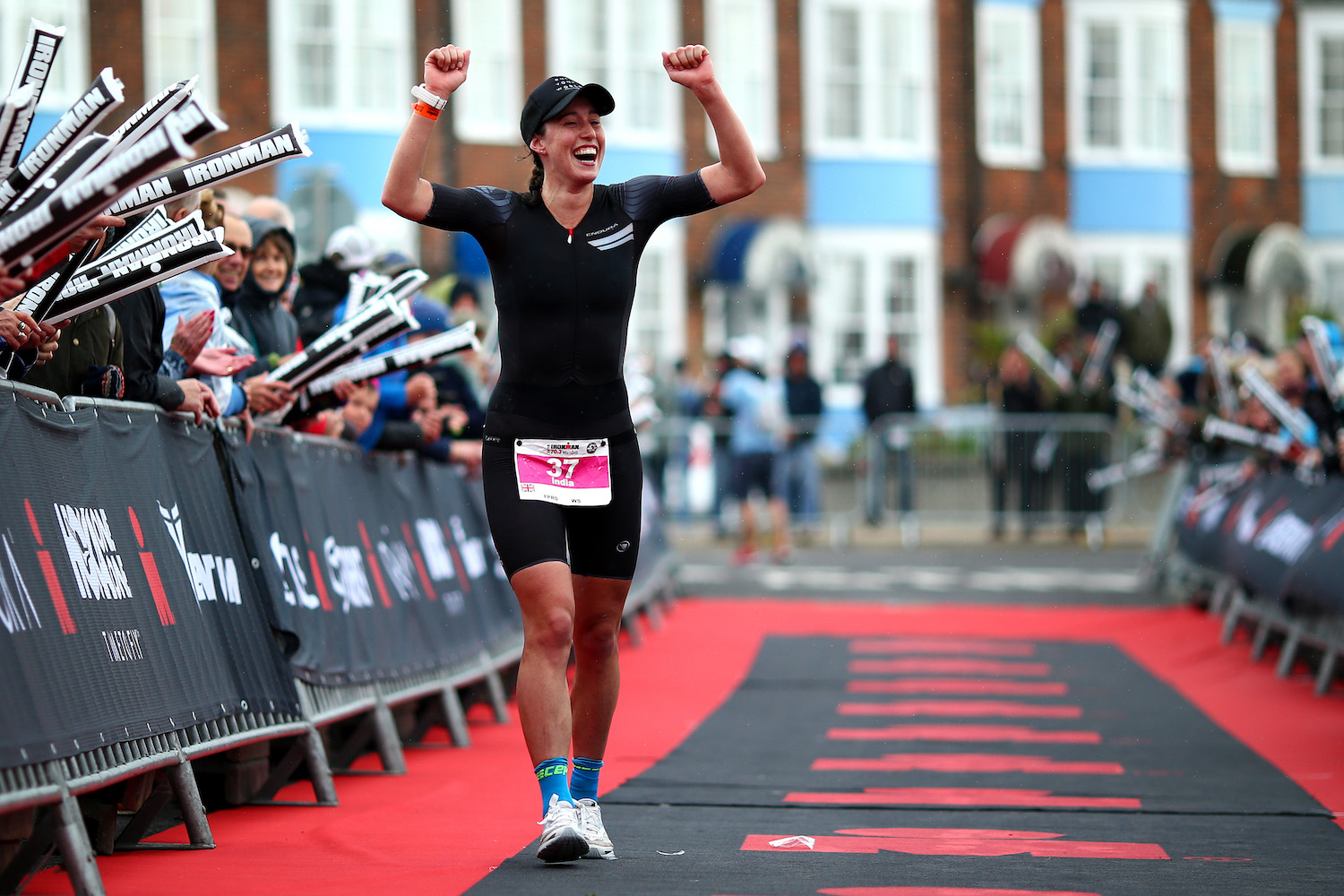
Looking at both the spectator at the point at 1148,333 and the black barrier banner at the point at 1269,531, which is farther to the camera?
the spectator at the point at 1148,333

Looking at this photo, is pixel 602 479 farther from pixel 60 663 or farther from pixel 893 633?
pixel 893 633

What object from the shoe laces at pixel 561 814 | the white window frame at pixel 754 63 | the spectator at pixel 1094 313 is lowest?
the shoe laces at pixel 561 814

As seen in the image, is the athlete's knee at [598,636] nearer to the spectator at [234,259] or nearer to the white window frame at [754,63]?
the spectator at [234,259]

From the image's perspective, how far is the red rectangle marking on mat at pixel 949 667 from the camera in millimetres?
11820

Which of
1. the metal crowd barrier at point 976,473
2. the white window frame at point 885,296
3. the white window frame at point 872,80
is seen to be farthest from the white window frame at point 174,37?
the metal crowd barrier at point 976,473

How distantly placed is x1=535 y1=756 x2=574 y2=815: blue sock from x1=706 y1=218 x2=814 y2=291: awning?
85.1 ft

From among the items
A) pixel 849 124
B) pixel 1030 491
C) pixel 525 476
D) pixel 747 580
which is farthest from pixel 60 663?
pixel 849 124

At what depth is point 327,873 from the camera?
5.33m

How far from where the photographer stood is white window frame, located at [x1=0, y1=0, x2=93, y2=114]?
2942 cm

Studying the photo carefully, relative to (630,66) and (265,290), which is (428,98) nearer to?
(265,290)

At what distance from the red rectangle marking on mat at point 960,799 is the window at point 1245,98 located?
30233mm

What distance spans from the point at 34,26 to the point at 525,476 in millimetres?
1867

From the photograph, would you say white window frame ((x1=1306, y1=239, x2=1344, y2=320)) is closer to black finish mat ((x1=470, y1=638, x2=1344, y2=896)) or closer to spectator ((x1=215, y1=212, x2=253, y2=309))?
black finish mat ((x1=470, y1=638, x2=1344, y2=896))

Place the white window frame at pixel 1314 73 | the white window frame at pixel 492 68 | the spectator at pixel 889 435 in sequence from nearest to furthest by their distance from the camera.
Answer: the spectator at pixel 889 435
the white window frame at pixel 492 68
the white window frame at pixel 1314 73
